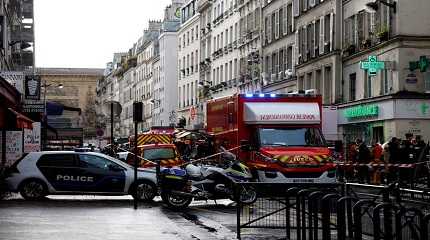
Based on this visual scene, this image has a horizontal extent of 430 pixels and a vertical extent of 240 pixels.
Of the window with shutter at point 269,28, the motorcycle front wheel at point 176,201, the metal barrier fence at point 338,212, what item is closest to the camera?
the metal barrier fence at point 338,212

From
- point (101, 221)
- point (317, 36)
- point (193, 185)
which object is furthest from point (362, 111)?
point (101, 221)

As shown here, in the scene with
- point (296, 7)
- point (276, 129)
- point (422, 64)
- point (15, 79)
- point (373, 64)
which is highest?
point (296, 7)

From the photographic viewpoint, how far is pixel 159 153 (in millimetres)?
32562

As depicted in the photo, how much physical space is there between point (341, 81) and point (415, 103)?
8792 mm

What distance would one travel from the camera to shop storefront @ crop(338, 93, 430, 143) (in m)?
40.8

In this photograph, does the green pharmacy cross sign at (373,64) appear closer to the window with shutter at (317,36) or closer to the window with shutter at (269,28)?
the window with shutter at (317,36)

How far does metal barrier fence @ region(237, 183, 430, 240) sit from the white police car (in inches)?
359

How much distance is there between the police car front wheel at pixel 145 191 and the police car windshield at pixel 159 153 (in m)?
7.73

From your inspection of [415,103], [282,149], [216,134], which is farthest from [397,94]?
[282,149]

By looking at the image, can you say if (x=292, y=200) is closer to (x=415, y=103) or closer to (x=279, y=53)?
(x=415, y=103)

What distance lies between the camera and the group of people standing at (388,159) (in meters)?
29.5

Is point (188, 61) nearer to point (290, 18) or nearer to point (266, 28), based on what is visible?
point (266, 28)

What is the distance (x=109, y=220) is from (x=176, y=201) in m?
4.43

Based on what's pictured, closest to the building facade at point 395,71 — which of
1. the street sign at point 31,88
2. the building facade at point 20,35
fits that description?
the street sign at point 31,88
